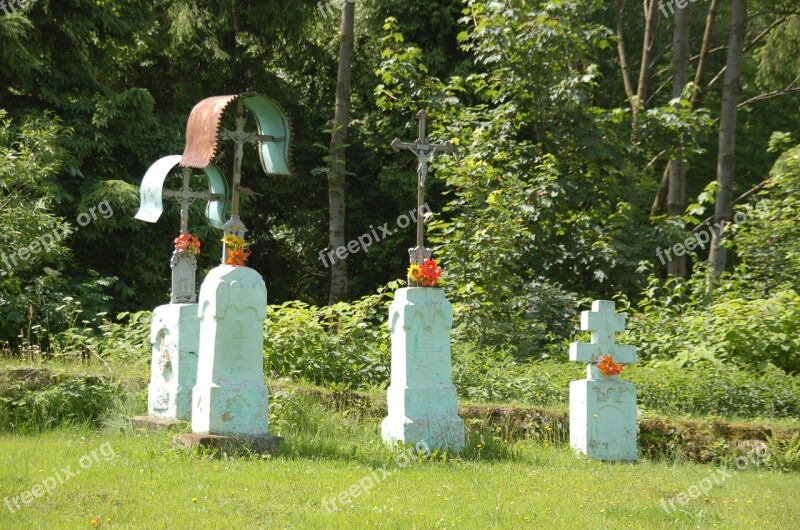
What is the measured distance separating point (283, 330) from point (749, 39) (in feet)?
59.0

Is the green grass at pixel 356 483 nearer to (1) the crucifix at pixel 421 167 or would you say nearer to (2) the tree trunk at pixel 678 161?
(1) the crucifix at pixel 421 167

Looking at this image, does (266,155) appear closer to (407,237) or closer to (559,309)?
(559,309)

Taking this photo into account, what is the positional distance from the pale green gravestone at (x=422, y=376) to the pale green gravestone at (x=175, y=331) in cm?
208

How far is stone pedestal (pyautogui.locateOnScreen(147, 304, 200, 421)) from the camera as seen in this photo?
943cm

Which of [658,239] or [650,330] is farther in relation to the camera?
[658,239]

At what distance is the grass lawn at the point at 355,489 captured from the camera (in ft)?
19.3

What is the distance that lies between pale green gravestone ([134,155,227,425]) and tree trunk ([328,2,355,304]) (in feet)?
23.9

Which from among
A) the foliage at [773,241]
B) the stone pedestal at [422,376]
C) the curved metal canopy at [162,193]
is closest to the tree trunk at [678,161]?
the foliage at [773,241]

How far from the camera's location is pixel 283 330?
11.8m

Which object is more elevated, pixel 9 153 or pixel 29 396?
pixel 9 153

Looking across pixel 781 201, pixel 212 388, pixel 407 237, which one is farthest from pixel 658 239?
pixel 212 388

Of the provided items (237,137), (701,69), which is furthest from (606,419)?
(701,69)

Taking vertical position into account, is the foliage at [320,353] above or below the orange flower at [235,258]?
below

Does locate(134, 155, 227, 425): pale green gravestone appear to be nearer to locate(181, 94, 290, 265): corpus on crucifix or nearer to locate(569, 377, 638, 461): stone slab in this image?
locate(181, 94, 290, 265): corpus on crucifix
